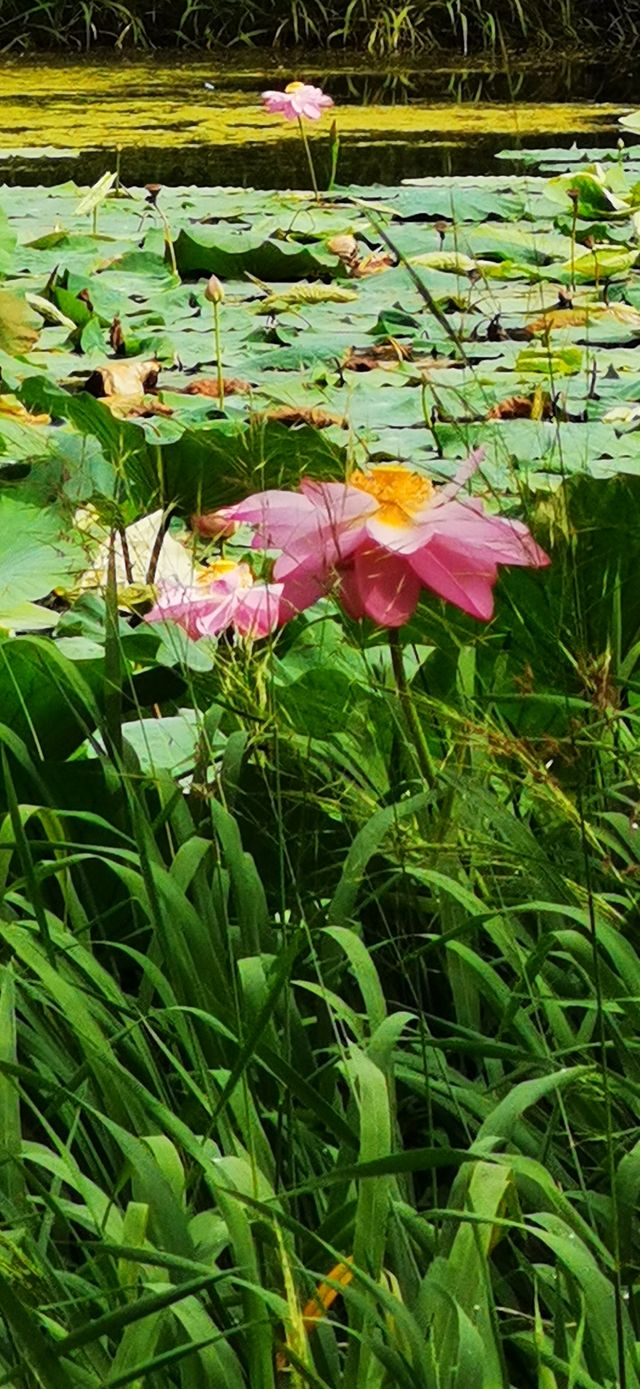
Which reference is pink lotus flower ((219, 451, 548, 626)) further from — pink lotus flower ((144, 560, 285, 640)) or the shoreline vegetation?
the shoreline vegetation

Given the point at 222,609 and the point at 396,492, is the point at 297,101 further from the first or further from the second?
the point at 396,492

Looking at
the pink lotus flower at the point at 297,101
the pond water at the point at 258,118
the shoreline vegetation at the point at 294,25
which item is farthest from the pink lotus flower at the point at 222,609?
the shoreline vegetation at the point at 294,25

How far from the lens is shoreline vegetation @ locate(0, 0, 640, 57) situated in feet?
25.0

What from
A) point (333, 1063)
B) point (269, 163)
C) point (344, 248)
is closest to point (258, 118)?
point (269, 163)

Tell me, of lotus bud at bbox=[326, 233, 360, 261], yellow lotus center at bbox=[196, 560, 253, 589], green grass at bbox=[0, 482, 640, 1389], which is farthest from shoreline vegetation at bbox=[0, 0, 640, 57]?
green grass at bbox=[0, 482, 640, 1389]

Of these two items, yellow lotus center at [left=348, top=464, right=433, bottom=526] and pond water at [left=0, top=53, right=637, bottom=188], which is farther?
pond water at [left=0, top=53, right=637, bottom=188]

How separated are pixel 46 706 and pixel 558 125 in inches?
168

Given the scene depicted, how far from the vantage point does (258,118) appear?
17.1 feet

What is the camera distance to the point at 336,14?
787 centimetres

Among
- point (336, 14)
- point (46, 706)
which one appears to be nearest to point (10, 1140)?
point (46, 706)

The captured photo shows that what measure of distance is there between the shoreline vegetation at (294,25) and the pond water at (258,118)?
49 cm

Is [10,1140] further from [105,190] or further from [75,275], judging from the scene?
[105,190]

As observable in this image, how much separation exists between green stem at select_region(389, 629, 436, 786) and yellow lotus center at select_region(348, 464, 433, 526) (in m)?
0.07

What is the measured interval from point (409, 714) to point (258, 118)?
4492mm
